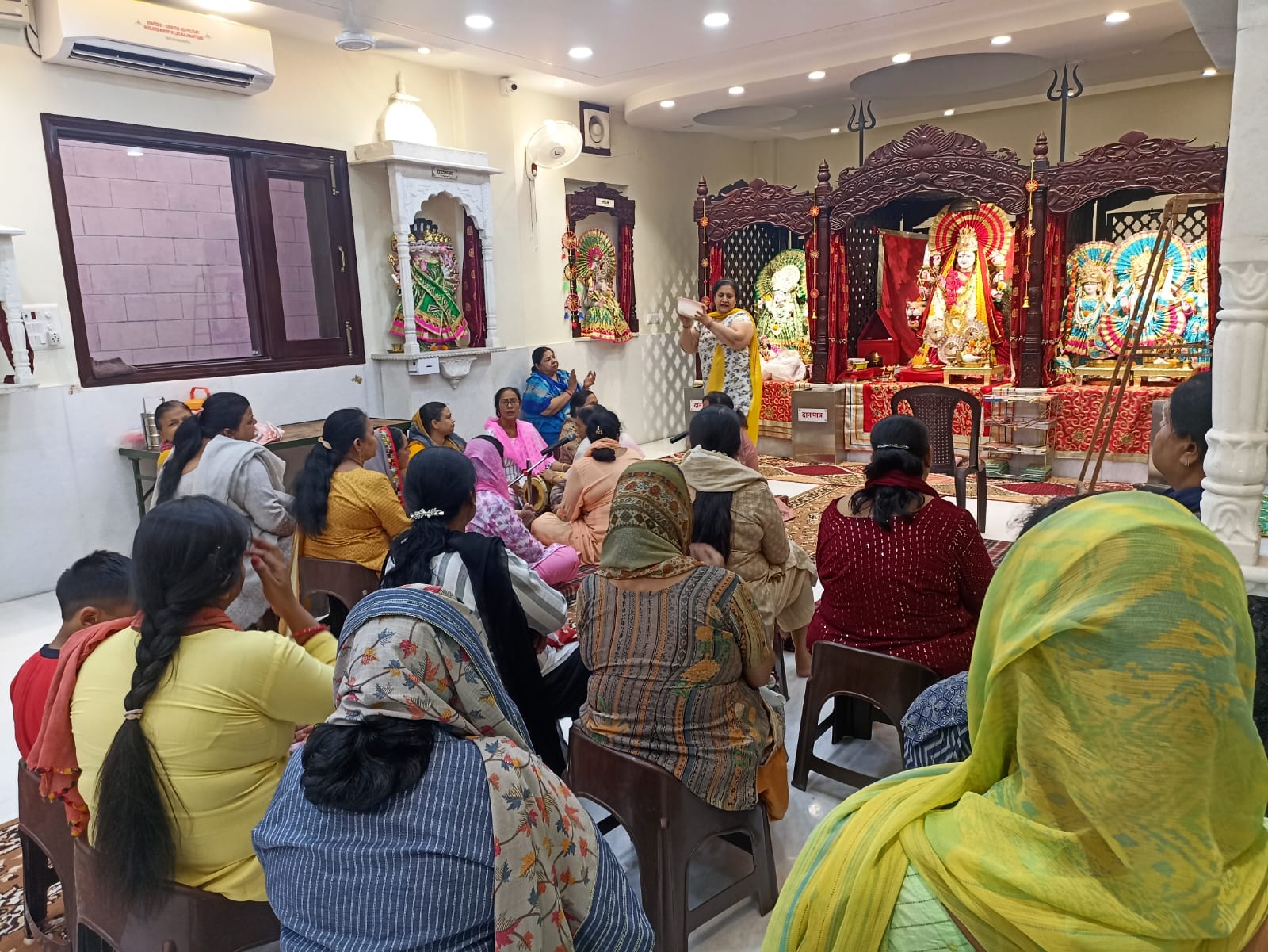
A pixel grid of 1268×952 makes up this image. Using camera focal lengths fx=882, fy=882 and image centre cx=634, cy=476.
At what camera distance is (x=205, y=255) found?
5125mm

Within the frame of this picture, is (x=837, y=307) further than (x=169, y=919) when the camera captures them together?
Yes

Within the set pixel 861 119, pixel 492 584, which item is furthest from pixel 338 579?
pixel 861 119

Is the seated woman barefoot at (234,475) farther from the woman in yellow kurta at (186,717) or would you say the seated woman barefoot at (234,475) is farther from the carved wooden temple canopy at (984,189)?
the carved wooden temple canopy at (984,189)

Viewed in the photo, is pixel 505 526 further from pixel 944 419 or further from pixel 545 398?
pixel 545 398

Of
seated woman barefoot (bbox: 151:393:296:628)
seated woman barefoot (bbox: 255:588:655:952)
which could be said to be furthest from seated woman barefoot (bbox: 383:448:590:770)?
seated woman barefoot (bbox: 151:393:296:628)

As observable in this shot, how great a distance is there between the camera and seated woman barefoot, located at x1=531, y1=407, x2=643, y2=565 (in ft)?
10.7

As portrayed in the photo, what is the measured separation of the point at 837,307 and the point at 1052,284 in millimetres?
1562

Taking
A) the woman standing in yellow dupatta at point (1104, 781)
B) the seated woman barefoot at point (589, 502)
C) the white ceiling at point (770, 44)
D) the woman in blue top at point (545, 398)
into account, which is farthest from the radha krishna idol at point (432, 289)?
the woman standing in yellow dupatta at point (1104, 781)

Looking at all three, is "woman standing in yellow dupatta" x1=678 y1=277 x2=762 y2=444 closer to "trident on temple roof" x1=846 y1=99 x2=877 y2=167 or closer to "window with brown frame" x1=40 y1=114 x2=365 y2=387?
"window with brown frame" x1=40 y1=114 x2=365 y2=387

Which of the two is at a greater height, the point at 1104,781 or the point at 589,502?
the point at 1104,781

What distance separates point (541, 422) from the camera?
5980mm

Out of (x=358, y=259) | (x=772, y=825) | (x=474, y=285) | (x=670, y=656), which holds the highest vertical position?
(x=358, y=259)

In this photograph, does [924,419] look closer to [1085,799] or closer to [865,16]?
[865,16]

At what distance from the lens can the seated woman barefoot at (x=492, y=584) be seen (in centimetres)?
206
